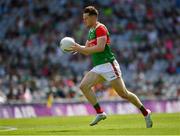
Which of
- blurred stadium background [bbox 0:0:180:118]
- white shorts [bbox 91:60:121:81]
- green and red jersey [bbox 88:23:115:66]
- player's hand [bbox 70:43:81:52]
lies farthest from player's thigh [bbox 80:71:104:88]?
blurred stadium background [bbox 0:0:180:118]

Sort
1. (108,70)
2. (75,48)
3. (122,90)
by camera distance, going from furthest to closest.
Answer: (108,70) → (122,90) → (75,48)

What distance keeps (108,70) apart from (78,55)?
70.4ft

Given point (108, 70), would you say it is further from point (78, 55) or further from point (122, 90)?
point (78, 55)

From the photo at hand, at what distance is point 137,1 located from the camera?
41688 mm

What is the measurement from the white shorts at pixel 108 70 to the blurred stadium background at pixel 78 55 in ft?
45.4

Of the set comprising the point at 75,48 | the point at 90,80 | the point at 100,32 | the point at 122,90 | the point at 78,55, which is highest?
the point at 100,32

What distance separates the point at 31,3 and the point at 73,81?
7.79 metres

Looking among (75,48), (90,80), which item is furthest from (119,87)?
(75,48)

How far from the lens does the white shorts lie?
16.8 m

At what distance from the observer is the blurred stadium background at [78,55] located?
3353 cm

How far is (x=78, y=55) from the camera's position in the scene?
38.2m

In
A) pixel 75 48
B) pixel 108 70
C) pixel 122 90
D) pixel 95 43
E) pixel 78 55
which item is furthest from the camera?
pixel 78 55

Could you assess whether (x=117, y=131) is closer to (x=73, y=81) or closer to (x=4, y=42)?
(x=73, y=81)

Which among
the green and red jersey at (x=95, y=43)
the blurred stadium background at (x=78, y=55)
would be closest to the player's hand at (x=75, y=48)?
the green and red jersey at (x=95, y=43)
